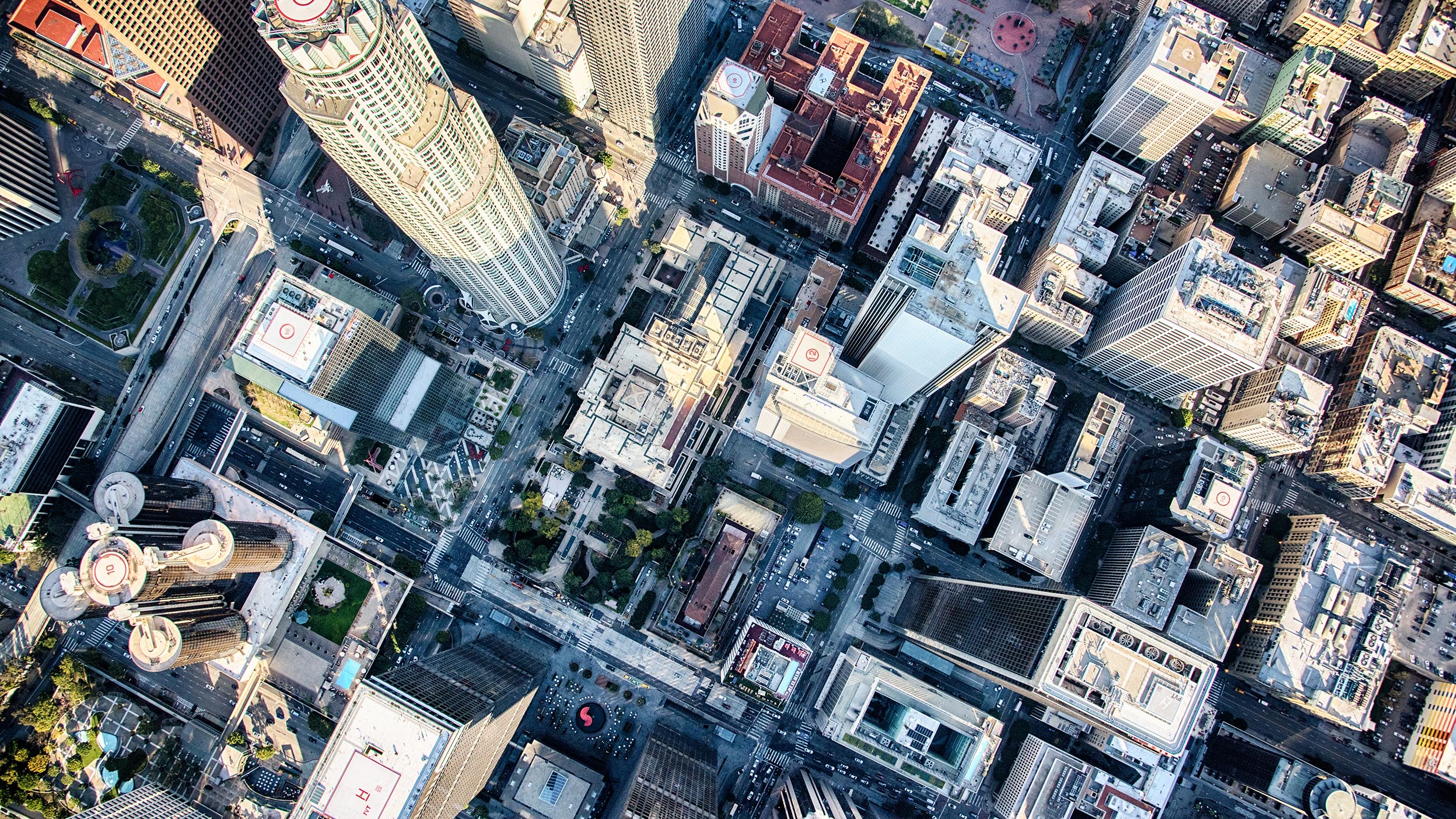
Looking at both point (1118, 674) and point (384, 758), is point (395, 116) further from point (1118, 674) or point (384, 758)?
point (1118, 674)

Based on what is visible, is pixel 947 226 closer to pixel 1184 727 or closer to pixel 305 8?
pixel 1184 727

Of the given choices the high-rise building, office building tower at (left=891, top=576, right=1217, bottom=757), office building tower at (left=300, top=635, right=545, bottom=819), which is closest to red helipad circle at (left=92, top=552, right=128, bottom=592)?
office building tower at (left=300, top=635, right=545, bottom=819)

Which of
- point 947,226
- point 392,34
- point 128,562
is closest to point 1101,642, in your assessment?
point 947,226

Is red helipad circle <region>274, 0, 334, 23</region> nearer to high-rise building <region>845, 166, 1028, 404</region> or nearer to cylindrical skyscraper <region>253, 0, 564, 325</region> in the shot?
cylindrical skyscraper <region>253, 0, 564, 325</region>

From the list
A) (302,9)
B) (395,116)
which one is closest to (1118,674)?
(395,116)

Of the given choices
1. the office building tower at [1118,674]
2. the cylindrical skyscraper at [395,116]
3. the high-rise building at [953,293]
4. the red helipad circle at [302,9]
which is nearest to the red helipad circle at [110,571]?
the cylindrical skyscraper at [395,116]

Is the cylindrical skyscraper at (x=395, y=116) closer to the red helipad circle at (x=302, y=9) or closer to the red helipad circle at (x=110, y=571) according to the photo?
the red helipad circle at (x=302, y=9)
